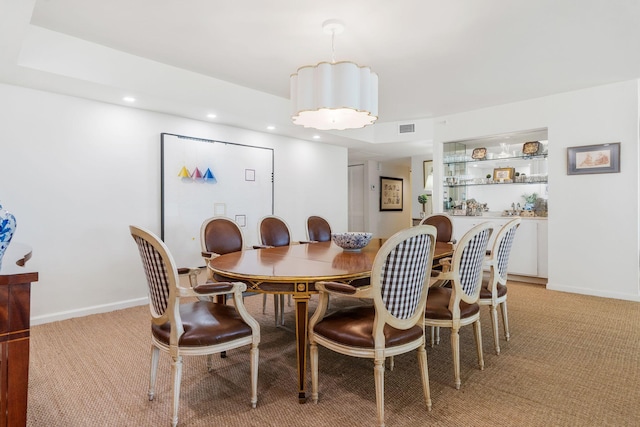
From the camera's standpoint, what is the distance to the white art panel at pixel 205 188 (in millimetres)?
4199

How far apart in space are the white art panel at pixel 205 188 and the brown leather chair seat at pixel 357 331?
112 inches

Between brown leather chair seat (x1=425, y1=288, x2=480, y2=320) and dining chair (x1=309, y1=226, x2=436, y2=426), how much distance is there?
0.30 meters

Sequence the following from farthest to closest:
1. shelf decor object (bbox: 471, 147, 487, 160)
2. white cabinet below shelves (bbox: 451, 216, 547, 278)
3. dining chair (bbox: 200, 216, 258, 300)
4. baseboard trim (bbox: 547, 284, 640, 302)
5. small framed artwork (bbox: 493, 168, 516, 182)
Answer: shelf decor object (bbox: 471, 147, 487, 160) → small framed artwork (bbox: 493, 168, 516, 182) → white cabinet below shelves (bbox: 451, 216, 547, 278) → baseboard trim (bbox: 547, 284, 640, 302) → dining chair (bbox: 200, 216, 258, 300)

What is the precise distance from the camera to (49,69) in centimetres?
289

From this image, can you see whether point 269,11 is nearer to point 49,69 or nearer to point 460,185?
point 49,69

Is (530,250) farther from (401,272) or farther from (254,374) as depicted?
(254,374)

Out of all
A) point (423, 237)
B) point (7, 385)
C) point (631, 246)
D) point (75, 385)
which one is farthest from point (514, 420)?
point (631, 246)

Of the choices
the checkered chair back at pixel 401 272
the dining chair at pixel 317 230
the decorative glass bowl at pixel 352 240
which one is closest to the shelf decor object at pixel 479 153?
the dining chair at pixel 317 230

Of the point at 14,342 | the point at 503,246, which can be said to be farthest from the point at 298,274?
the point at 503,246

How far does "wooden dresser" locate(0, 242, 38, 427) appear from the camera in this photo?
3.93ft

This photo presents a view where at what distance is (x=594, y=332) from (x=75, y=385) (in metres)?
3.99

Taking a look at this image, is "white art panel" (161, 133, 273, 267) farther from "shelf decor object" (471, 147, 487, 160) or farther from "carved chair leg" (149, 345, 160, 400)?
"shelf decor object" (471, 147, 487, 160)

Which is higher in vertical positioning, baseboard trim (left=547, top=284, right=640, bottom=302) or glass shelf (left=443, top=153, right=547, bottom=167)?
glass shelf (left=443, top=153, right=547, bottom=167)

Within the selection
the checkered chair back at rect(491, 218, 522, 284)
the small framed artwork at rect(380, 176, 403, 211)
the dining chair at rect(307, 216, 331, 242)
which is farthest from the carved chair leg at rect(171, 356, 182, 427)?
the small framed artwork at rect(380, 176, 403, 211)
